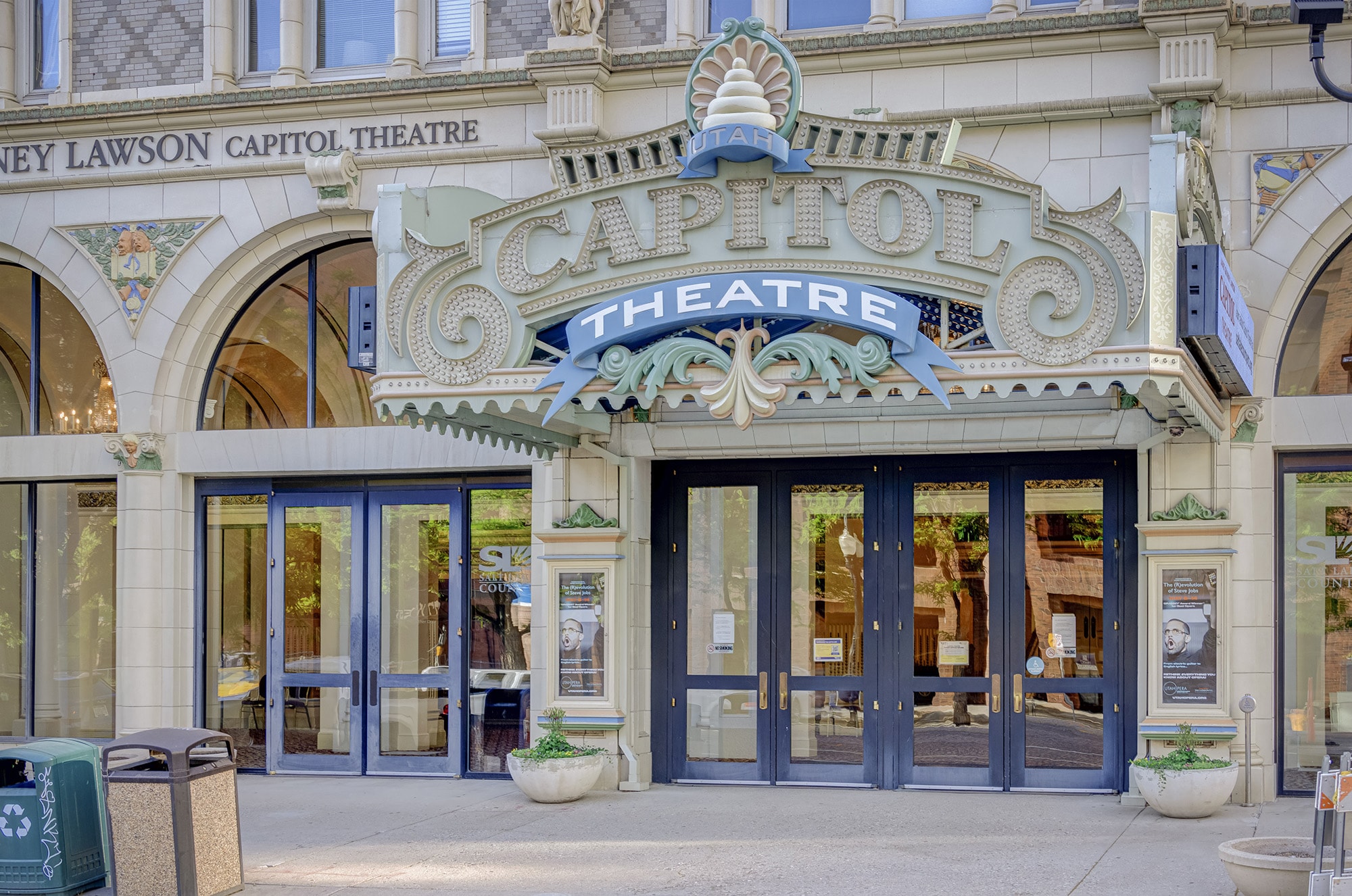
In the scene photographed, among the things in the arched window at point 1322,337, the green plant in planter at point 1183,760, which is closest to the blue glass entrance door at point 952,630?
the green plant in planter at point 1183,760

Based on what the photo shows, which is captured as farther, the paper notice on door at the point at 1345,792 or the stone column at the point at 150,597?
the stone column at the point at 150,597

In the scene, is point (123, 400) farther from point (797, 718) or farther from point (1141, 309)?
point (1141, 309)

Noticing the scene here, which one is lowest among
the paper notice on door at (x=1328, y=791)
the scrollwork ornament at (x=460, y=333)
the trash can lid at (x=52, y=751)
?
the trash can lid at (x=52, y=751)

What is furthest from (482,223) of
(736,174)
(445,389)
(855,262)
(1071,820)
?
(1071,820)

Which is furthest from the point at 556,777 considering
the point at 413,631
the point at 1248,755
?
the point at 1248,755

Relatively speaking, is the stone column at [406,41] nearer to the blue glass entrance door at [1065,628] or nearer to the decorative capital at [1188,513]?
the blue glass entrance door at [1065,628]

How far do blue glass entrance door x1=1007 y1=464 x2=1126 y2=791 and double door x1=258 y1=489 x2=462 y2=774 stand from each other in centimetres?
543

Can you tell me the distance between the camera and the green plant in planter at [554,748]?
12.8 meters

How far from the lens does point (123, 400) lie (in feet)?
50.2

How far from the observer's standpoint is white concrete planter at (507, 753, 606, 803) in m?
12.7

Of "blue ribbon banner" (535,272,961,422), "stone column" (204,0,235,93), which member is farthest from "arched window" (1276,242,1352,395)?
"stone column" (204,0,235,93)

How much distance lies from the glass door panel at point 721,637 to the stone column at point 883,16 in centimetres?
440

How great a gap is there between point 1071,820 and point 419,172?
856 centimetres

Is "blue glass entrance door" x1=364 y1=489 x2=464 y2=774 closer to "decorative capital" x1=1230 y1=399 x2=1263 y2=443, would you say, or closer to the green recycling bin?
the green recycling bin
